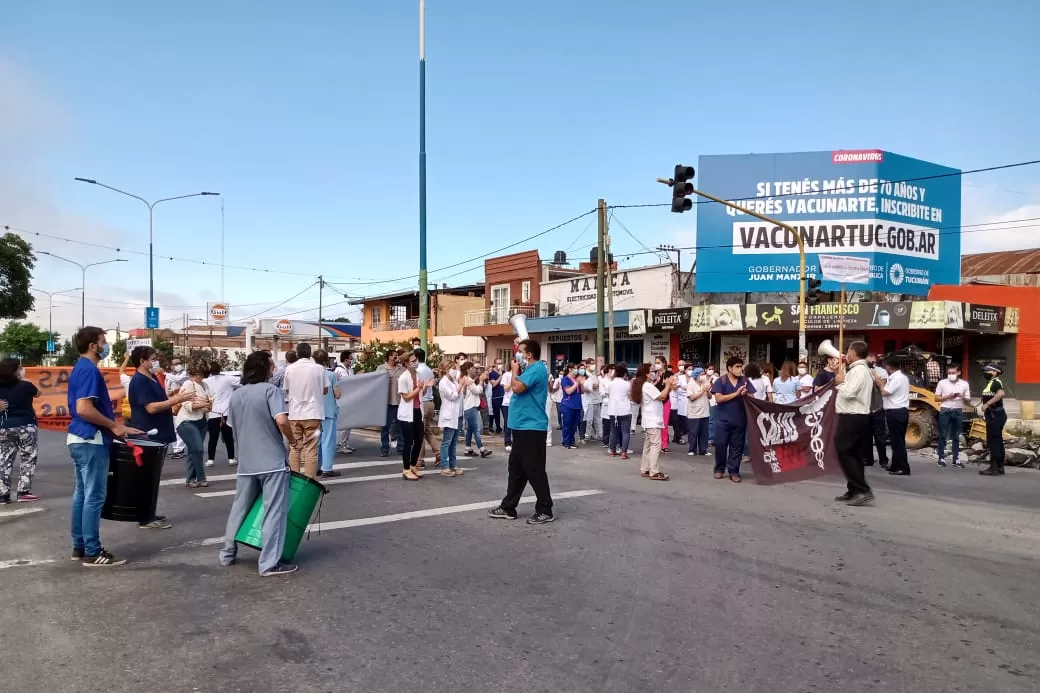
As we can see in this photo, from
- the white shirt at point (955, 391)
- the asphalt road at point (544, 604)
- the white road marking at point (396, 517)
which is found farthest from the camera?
the white shirt at point (955, 391)

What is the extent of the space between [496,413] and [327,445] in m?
6.63

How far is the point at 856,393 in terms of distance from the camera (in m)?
9.58

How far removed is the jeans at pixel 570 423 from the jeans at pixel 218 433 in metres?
6.59

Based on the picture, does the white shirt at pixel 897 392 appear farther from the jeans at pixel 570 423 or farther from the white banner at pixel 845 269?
the white banner at pixel 845 269

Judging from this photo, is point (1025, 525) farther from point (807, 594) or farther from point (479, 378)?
point (479, 378)

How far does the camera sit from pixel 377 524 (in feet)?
26.0

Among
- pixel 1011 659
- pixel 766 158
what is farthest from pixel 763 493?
pixel 766 158

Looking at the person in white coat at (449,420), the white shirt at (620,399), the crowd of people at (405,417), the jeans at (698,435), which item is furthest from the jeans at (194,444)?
the jeans at (698,435)

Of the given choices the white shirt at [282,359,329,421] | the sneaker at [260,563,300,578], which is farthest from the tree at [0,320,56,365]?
the sneaker at [260,563,300,578]

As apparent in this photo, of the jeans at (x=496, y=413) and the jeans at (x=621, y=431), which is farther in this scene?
the jeans at (x=496, y=413)

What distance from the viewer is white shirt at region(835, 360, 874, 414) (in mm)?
9500

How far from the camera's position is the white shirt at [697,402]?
14.2m

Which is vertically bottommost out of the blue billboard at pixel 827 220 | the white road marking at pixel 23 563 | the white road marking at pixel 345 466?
the white road marking at pixel 345 466

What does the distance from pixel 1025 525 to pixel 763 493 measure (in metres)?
A: 2.96
